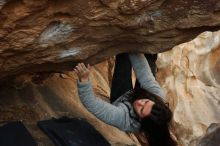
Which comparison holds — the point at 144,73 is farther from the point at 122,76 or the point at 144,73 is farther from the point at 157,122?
the point at 157,122

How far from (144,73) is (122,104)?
1.25ft

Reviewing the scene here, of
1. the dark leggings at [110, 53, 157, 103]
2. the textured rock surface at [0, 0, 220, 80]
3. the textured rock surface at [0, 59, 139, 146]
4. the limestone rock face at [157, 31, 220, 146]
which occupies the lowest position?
the limestone rock face at [157, 31, 220, 146]

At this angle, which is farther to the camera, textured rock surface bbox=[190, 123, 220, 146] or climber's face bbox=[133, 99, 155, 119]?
textured rock surface bbox=[190, 123, 220, 146]

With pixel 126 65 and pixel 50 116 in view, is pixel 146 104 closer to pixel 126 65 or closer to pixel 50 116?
pixel 126 65

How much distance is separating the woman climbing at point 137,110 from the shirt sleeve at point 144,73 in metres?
0.02

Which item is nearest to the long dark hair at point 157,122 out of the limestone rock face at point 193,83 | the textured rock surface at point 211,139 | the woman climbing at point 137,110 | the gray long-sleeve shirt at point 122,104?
the woman climbing at point 137,110

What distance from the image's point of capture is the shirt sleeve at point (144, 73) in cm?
448

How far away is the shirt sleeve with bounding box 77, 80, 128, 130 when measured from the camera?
160 inches

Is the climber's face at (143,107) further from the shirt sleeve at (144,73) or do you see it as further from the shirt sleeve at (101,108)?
the shirt sleeve at (144,73)

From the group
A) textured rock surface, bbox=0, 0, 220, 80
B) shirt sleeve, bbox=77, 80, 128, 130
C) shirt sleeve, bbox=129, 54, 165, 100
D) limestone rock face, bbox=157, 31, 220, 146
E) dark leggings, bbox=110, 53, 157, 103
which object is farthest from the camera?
limestone rock face, bbox=157, 31, 220, 146

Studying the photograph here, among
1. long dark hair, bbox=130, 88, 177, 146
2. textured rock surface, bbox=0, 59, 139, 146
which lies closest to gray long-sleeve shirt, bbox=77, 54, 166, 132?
long dark hair, bbox=130, 88, 177, 146

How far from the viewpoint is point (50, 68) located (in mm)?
4301

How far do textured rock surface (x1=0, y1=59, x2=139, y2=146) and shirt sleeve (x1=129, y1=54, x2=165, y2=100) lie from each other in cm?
71

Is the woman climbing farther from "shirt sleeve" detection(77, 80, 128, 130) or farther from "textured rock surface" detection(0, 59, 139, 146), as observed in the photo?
"textured rock surface" detection(0, 59, 139, 146)
